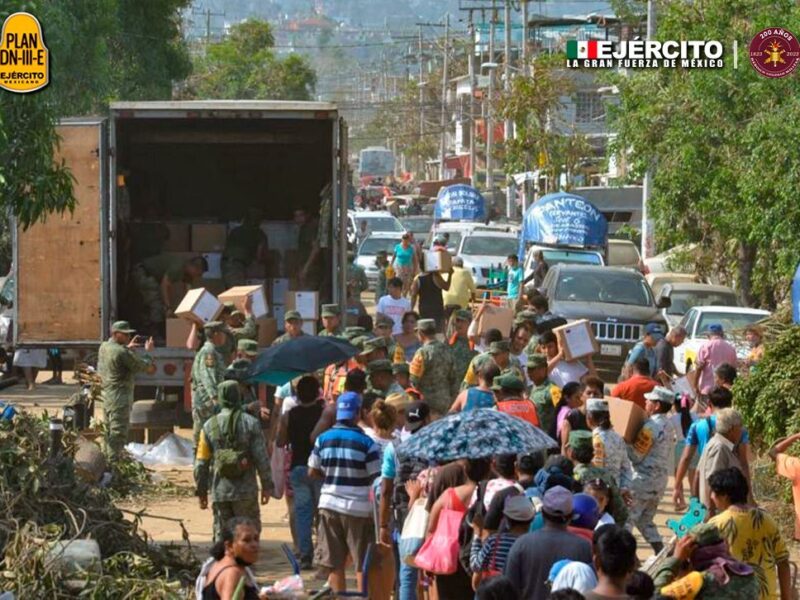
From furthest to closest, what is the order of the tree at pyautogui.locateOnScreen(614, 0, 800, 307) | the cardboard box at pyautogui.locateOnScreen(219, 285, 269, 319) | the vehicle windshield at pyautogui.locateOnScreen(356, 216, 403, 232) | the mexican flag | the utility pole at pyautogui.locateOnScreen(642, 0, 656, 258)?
the vehicle windshield at pyautogui.locateOnScreen(356, 216, 403, 232), the mexican flag, the utility pole at pyautogui.locateOnScreen(642, 0, 656, 258), the tree at pyautogui.locateOnScreen(614, 0, 800, 307), the cardboard box at pyautogui.locateOnScreen(219, 285, 269, 319)

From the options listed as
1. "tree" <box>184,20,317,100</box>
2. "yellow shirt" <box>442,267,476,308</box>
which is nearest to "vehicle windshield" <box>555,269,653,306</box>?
"yellow shirt" <box>442,267,476,308</box>

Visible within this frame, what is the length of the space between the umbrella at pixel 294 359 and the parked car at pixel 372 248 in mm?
27388

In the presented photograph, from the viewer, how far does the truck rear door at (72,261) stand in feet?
62.3

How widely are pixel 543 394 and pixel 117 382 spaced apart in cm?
467

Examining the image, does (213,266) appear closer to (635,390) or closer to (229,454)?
(635,390)

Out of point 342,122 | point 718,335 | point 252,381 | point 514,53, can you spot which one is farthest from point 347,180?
point 514,53

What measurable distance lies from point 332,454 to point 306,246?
33.8 ft

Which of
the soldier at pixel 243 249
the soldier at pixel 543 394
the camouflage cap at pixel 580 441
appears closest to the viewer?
the camouflage cap at pixel 580 441

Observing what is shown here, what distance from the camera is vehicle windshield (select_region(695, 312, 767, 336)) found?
78.4ft

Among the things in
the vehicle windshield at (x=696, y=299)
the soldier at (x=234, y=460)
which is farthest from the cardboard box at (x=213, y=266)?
the soldier at (x=234, y=460)

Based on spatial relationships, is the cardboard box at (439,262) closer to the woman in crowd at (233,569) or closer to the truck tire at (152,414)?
the truck tire at (152,414)

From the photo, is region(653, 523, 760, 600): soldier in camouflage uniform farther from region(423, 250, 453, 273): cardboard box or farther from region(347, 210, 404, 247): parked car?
region(347, 210, 404, 247): parked car

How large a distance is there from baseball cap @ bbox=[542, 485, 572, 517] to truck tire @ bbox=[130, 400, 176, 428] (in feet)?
35.0

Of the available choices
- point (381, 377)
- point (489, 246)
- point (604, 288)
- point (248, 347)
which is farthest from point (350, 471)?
point (489, 246)
